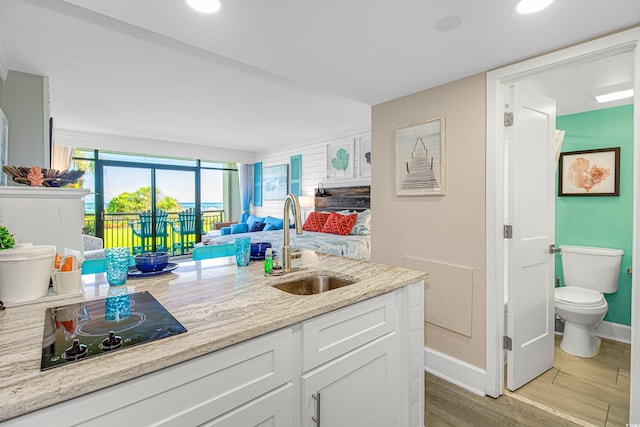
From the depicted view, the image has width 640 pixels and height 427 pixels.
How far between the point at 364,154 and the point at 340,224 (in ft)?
4.33

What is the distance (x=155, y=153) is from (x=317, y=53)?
5539 millimetres

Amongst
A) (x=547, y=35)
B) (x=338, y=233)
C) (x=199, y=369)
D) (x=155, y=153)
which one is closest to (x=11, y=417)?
(x=199, y=369)

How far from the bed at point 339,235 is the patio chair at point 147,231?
2.16 meters

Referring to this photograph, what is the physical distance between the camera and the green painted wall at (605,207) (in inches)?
115

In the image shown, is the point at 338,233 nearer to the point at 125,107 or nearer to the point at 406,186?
the point at 406,186

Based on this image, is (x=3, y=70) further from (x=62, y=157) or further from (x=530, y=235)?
(x=530, y=235)

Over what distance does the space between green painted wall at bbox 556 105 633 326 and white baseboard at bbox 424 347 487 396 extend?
190 cm

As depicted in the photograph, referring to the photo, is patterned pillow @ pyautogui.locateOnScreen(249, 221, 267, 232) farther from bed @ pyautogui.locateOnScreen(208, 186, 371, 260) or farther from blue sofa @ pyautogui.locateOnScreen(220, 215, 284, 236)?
bed @ pyautogui.locateOnScreen(208, 186, 371, 260)

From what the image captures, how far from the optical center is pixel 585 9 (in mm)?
1455

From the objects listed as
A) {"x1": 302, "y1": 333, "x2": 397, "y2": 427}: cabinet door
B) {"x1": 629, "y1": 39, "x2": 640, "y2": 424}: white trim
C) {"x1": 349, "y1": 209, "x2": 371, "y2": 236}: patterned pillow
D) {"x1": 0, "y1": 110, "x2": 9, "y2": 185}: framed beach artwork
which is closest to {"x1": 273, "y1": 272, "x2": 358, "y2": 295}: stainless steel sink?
{"x1": 302, "y1": 333, "x2": 397, "y2": 427}: cabinet door

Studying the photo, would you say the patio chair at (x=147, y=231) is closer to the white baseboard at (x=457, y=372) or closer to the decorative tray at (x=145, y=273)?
the decorative tray at (x=145, y=273)

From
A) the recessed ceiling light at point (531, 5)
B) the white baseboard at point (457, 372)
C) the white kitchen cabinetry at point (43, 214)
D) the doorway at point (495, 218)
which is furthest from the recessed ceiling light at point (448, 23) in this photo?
the white kitchen cabinetry at point (43, 214)

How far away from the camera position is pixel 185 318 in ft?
3.46

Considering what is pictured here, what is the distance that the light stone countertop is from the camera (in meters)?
0.69
